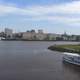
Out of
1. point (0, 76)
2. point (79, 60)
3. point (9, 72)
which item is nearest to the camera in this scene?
point (0, 76)

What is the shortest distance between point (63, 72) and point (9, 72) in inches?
363

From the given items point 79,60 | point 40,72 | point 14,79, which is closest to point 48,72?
point 40,72

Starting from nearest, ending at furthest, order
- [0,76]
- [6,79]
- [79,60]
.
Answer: [6,79] → [0,76] → [79,60]

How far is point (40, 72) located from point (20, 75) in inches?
173

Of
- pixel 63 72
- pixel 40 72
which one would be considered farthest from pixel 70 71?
pixel 40 72

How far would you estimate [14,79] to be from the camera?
39125 mm

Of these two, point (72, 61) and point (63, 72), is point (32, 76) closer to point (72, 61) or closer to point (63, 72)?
point (63, 72)

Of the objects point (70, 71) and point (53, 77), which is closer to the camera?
point (53, 77)

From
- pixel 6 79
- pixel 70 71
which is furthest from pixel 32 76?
pixel 70 71

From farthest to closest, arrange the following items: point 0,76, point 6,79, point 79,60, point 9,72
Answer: point 79,60, point 9,72, point 0,76, point 6,79

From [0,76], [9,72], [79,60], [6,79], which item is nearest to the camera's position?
[6,79]

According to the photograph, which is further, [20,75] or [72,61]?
[72,61]

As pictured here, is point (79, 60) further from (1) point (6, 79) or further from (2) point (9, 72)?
(1) point (6, 79)

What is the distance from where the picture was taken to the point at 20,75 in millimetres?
42625
